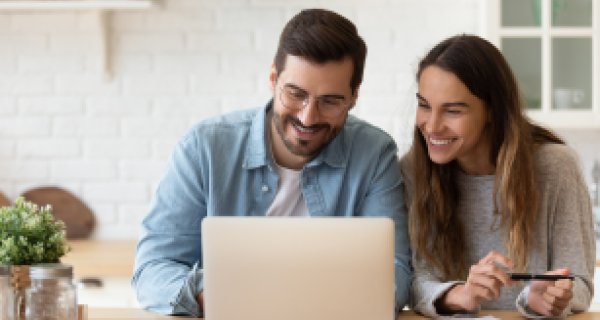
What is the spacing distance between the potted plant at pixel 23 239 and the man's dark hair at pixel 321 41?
709 mm

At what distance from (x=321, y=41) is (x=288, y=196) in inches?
16.9

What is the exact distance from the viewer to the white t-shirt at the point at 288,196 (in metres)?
1.73

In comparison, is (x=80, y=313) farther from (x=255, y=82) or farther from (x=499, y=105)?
(x=255, y=82)

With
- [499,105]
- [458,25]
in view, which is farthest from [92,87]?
[499,105]

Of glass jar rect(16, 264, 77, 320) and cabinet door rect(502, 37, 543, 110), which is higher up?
→ cabinet door rect(502, 37, 543, 110)

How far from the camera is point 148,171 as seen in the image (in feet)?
9.40

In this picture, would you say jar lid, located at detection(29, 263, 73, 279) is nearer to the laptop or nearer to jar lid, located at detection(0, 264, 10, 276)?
jar lid, located at detection(0, 264, 10, 276)

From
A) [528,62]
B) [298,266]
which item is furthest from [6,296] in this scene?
[528,62]

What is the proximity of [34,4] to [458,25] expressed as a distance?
179cm

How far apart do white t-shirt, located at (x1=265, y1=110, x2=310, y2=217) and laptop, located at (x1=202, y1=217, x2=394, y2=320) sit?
0.60 metres

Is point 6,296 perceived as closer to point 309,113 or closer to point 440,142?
point 309,113

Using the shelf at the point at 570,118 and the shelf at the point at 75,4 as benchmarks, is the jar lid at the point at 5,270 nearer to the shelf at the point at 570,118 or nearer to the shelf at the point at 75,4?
the shelf at the point at 75,4

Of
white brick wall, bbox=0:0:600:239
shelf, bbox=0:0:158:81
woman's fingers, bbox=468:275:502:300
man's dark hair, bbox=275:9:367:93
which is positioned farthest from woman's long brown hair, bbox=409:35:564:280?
shelf, bbox=0:0:158:81

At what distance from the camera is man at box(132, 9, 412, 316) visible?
159cm
